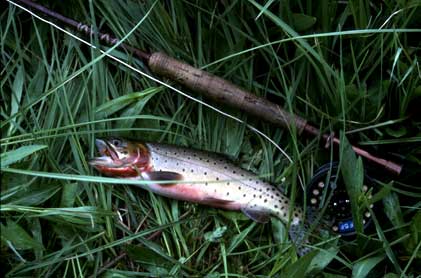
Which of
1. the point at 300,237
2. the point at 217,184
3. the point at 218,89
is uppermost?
the point at 218,89

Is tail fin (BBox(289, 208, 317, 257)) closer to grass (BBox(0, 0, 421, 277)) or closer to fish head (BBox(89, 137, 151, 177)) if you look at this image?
grass (BBox(0, 0, 421, 277))

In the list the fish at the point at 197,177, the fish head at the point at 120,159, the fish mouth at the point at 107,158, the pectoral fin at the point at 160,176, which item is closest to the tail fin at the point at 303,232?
the fish at the point at 197,177

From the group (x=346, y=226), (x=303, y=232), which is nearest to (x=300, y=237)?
(x=303, y=232)

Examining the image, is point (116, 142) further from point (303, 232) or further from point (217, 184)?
point (303, 232)

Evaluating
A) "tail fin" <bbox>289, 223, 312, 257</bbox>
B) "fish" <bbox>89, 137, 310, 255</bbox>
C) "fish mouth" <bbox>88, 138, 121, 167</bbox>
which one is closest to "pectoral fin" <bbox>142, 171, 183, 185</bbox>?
"fish" <bbox>89, 137, 310, 255</bbox>

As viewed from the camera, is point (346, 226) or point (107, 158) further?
point (346, 226)
